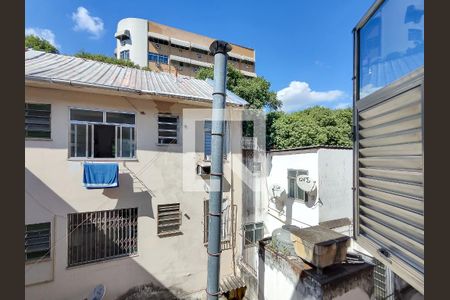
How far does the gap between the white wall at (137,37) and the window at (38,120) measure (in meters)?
25.4

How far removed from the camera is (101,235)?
656 cm

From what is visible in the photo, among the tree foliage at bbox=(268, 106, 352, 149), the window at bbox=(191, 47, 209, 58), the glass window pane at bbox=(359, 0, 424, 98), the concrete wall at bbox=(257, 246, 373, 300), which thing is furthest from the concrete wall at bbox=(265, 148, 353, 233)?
the window at bbox=(191, 47, 209, 58)

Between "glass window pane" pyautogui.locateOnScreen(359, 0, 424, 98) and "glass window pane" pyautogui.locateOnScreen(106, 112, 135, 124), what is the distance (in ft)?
20.3

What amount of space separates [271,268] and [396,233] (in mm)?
4233

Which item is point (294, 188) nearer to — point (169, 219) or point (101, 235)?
point (169, 219)

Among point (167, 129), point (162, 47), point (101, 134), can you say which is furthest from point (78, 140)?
point (162, 47)

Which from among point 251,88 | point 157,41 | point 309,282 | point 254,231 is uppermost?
point 157,41

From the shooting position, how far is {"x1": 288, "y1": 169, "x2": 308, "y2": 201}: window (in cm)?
989

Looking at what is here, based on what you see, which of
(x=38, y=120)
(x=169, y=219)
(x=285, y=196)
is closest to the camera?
(x=38, y=120)

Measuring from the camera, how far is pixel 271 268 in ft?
18.8

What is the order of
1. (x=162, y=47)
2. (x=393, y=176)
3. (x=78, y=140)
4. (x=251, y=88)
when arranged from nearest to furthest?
(x=393, y=176), (x=78, y=140), (x=251, y=88), (x=162, y=47)

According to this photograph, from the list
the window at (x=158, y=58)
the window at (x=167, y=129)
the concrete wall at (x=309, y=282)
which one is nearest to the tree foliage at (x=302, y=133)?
the window at (x=167, y=129)

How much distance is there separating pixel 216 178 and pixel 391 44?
9.68ft

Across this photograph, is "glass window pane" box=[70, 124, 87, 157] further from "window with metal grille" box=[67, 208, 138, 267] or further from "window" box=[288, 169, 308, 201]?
"window" box=[288, 169, 308, 201]
